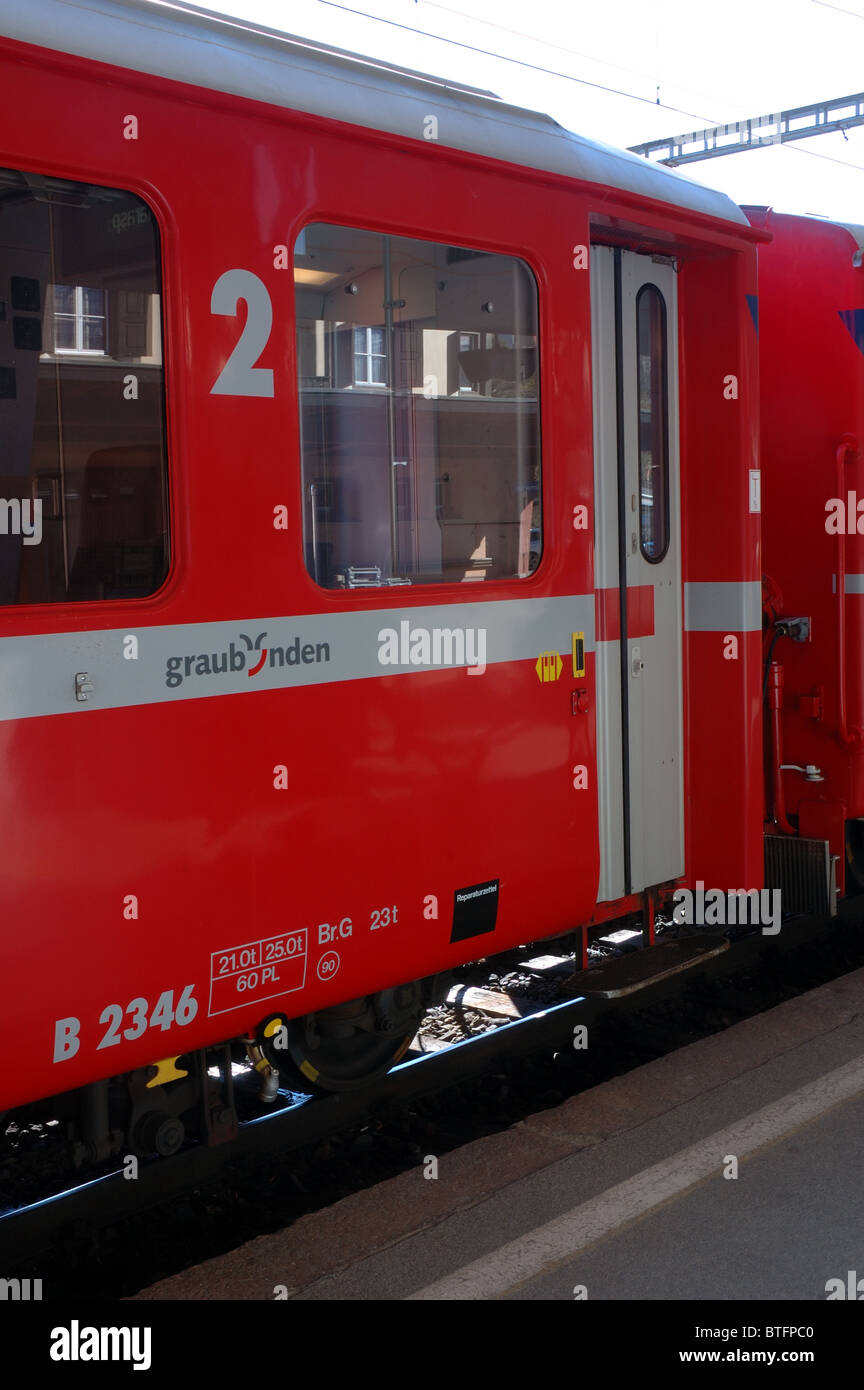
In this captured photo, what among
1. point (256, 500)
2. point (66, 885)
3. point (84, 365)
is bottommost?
point (66, 885)

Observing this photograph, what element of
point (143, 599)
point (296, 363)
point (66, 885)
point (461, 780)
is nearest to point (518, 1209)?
point (461, 780)

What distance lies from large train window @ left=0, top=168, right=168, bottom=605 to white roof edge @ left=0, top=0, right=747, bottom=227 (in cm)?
34

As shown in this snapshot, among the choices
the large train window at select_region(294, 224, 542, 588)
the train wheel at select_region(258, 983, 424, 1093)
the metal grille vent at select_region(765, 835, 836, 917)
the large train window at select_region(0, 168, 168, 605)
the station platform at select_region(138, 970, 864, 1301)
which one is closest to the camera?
the large train window at select_region(0, 168, 168, 605)

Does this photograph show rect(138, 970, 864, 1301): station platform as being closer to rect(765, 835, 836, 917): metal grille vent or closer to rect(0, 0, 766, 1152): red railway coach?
rect(0, 0, 766, 1152): red railway coach

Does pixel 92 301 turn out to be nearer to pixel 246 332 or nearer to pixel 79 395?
pixel 79 395

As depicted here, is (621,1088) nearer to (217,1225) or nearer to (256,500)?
(217,1225)

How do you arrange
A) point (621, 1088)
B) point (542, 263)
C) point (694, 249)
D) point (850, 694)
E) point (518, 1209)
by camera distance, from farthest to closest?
point (850, 694) → point (694, 249) → point (621, 1088) → point (542, 263) → point (518, 1209)

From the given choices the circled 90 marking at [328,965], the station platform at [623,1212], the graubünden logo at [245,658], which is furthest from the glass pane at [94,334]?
the station platform at [623,1212]

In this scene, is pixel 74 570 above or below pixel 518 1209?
above

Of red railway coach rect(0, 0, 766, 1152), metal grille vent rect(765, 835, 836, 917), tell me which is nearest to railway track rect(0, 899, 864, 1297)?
red railway coach rect(0, 0, 766, 1152)

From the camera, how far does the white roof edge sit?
316cm

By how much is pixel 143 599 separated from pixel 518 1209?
6.77ft

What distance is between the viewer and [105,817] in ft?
10.6

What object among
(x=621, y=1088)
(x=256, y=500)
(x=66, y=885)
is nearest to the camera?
(x=66, y=885)
